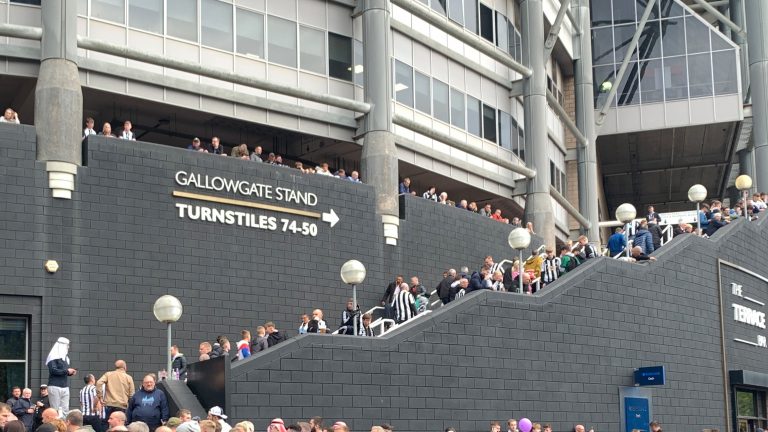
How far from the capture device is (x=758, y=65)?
49.2 m

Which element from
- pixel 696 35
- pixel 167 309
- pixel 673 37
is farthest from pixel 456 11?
pixel 167 309

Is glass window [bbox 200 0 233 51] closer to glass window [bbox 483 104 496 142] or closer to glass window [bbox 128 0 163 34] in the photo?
glass window [bbox 128 0 163 34]

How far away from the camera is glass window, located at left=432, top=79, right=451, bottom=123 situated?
118ft

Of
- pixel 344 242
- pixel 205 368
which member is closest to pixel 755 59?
pixel 344 242

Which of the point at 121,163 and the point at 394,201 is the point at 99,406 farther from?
the point at 394,201

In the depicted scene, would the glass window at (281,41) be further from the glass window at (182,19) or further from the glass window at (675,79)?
the glass window at (675,79)

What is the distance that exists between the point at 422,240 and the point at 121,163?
9970mm

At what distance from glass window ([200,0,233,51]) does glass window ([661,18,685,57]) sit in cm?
2770

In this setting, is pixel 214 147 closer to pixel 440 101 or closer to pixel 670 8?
pixel 440 101

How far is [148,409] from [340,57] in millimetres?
16949

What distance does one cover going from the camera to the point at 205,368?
19375 millimetres

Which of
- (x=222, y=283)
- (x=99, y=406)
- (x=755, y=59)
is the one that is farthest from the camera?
(x=755, y=59)

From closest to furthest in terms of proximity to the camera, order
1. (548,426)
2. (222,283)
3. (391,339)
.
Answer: (391,339) → (548,426) → (222,283)

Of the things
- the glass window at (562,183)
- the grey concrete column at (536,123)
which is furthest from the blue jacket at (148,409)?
the glass window at (562,183)
